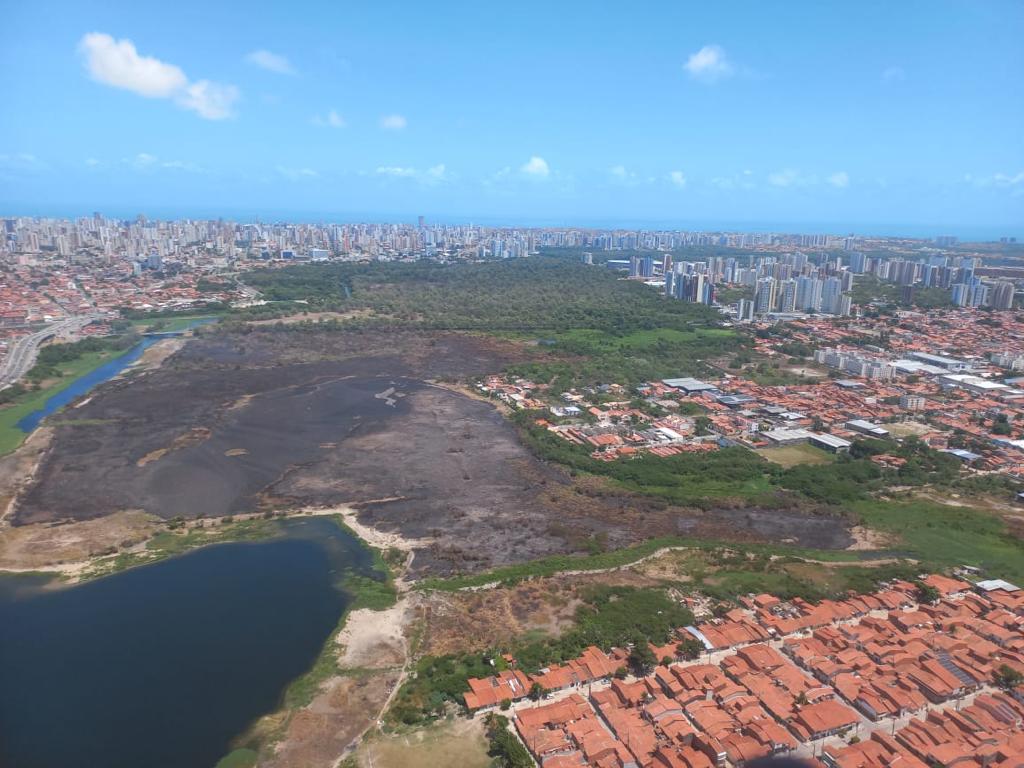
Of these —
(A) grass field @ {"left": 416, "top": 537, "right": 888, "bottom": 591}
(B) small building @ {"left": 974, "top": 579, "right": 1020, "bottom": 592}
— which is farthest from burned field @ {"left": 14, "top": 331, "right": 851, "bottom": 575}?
(B) small building @ {"left": 974, "top": 579, "right": 1020, "bottom": 592}

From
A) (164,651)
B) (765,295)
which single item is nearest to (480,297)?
(765,295)

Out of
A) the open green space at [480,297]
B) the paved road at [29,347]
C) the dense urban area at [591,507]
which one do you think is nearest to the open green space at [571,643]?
the dense urban area at [591,507]

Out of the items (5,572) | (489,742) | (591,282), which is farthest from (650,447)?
(591,282)

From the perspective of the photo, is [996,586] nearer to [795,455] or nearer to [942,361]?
[795,455]

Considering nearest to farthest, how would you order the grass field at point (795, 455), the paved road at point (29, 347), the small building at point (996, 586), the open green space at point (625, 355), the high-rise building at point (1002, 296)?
the small building at point (996, 586) < the grass field at point (795, 455) < the paved road at point (29, 347) < the open green space at point (625, 355) < the high-rise building at point (1002, 296)

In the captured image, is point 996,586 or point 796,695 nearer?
point 796,695

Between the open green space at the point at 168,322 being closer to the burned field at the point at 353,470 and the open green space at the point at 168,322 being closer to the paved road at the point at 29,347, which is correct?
the paved road at the point at 29,347
